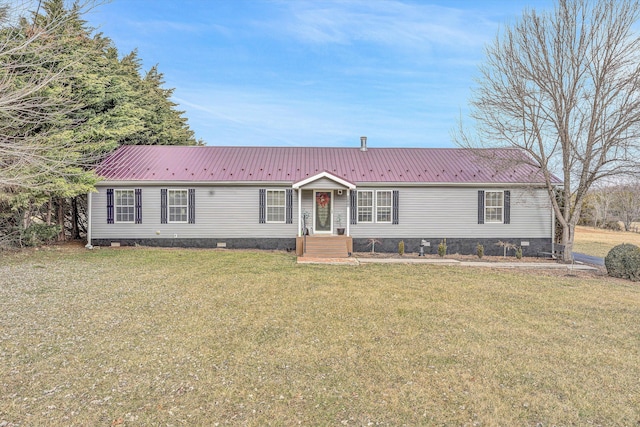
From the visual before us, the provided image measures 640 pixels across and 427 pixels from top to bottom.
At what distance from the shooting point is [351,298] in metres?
7.53

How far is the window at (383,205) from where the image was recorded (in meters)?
15.2

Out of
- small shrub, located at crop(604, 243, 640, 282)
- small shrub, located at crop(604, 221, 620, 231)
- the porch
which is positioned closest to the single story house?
the porch

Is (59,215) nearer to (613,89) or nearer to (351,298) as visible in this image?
(351,298)

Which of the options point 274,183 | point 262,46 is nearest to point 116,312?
point 274,183

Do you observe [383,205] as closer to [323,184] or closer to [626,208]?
[323,184]

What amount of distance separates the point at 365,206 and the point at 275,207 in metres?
3.89

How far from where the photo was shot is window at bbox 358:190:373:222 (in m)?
15.1

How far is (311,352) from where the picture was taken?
4723 millimetres

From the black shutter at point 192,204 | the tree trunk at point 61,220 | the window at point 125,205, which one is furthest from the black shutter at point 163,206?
the tree trunk at point 61,220

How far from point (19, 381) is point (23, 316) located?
9.34 feet

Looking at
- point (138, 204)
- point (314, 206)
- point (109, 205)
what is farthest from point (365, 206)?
point (109, 205)

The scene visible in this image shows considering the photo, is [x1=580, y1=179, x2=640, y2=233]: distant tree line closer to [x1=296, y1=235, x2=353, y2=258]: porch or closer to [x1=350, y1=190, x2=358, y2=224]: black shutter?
Answer: [x1=350, y1=190, x2=358, y2=224]: black shutter

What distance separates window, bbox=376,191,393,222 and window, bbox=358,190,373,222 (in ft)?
1.01

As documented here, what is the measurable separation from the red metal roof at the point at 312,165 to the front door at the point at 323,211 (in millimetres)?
1011
